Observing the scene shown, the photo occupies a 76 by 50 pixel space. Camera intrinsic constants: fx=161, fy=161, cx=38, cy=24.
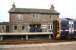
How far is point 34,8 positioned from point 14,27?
0.34 m

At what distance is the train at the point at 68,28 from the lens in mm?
2027

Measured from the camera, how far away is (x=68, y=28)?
2.04 m

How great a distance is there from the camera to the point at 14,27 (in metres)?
1.88

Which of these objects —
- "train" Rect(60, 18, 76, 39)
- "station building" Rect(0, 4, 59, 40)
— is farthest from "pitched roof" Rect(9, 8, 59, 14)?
"train" Rect(60, 18, 76, 39)

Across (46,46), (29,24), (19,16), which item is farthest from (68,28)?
(19,16)

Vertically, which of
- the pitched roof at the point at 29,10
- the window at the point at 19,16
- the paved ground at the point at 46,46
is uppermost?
the pitched roof at the point at 29,10

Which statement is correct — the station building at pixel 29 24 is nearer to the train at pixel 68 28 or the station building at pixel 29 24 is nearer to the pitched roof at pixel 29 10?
the pitched roof at pixel 29 10

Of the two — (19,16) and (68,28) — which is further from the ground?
(19,16)

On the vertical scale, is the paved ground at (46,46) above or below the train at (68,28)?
below

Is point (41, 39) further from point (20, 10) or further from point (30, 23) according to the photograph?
point (20, 10)

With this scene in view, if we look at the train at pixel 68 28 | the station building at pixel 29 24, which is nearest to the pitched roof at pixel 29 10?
the station building at pixel 29 24

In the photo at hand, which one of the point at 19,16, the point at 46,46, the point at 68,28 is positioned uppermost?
the point at 19,16

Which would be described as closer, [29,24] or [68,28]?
[29,24]

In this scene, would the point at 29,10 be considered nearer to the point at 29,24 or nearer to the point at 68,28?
the point at 29,24
